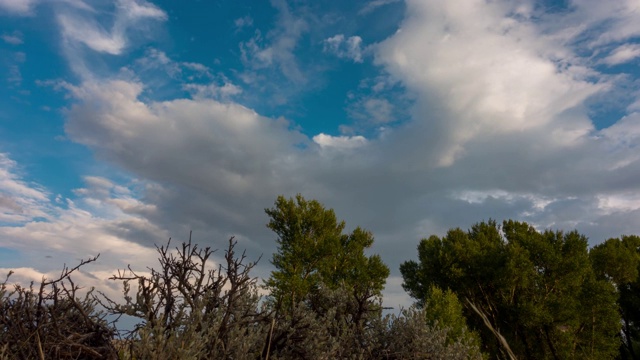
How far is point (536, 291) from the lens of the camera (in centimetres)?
3275

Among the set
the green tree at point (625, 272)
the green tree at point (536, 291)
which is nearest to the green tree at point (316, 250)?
the green tree at point (536, 291)

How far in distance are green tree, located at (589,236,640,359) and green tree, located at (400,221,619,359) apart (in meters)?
4.04

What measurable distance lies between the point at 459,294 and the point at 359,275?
774 cm

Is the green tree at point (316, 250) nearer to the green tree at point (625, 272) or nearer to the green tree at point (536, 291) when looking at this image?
the green tree at point (536, 291)

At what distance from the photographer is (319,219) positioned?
34.7 metres

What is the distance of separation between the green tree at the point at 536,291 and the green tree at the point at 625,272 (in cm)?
404

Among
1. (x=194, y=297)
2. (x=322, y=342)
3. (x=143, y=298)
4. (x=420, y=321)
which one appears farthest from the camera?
(x=420, y=321)

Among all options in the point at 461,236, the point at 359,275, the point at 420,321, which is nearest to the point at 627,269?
the point at 461,236

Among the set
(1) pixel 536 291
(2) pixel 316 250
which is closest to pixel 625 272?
(1) pixel 536 291

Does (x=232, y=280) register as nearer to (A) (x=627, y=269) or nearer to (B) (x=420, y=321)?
(B) (x=420, y=321)

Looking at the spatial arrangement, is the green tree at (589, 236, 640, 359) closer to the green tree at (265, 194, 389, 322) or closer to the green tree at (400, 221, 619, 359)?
the green tree at (400, 221, 619, 359)

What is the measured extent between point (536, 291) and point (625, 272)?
37.3 ft

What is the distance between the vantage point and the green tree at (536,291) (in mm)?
31344

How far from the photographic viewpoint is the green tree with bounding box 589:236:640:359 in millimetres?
38062
